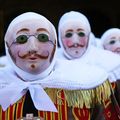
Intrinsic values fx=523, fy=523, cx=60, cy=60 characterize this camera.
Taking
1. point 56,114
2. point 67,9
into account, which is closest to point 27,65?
point 56,114

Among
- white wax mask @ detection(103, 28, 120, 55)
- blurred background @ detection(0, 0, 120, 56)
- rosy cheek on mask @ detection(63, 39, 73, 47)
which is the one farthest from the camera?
blurred background @ detection(0, 0, 120, 56)

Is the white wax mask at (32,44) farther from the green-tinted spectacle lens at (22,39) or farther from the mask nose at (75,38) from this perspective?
the mask nose at (75,38)

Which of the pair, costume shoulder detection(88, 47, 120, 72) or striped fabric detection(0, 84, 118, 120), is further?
costume shoulder detection(88, 47, 120, 72)

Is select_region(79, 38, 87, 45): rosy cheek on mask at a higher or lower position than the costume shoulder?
higher

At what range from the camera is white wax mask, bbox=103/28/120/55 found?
16.6ft

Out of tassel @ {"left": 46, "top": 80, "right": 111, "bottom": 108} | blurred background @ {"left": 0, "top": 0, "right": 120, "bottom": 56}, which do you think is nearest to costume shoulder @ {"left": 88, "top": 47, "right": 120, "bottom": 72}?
tassel @ {"left": 46, "top": 80, "right": 111, "bottom": 108}

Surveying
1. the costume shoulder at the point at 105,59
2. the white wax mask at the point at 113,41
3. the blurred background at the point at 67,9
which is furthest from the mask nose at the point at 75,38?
the blurred background at the point at 67,9

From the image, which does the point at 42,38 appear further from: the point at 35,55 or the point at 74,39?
the point at 74,39

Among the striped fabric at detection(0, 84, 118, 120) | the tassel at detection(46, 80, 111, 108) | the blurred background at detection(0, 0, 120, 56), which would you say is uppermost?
the blurred background at detection(0, 0, 120, 56)

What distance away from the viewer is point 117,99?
3406mm

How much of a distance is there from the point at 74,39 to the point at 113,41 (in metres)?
0.78

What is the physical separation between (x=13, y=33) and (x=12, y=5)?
663 centimetres

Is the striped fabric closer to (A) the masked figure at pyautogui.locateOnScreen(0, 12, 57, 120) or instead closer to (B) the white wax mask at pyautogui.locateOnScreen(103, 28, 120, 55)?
(A) the masked figure at pyautogui.locateOnScreen(0, 12, 57, 120)

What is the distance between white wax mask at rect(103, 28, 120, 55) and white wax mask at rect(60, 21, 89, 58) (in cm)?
61
